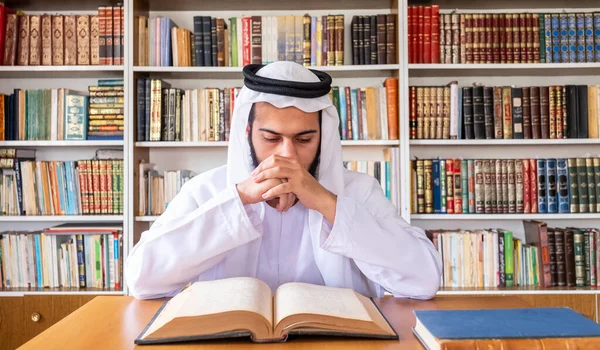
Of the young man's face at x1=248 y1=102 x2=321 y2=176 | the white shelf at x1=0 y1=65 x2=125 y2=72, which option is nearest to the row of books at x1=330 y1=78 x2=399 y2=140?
the white shelf at x1=0 y1=65 x2=125 y2=72

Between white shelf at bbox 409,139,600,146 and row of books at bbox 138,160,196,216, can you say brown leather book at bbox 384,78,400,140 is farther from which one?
row of books at bbox 138,160,196,216

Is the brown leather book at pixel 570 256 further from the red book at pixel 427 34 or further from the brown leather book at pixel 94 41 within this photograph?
the brown leather book at pixel 94 41

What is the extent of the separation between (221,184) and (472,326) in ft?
3.72

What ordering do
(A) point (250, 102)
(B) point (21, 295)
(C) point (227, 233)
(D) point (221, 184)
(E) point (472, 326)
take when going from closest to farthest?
(E) point (472, 326) < (C) point (227, 233) < (A) point (250, 102) < (D) point (221, 184) < (B) point (21, 295)

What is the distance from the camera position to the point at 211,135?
2.93 metres

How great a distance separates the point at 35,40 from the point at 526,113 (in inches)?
101

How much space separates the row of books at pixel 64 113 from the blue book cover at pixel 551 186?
2.20 metres

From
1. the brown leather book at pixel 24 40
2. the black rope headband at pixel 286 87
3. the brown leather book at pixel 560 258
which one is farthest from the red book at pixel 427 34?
the brown leather book at pixel 24 40

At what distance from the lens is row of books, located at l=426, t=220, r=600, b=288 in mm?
2863

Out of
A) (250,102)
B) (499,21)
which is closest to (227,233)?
(250,102)

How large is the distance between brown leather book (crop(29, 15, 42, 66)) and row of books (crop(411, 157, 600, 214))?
202cm

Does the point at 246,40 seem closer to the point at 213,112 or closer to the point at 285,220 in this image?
the point at 213,112

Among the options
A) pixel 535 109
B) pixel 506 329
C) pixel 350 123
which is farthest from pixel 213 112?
pixel 506 329

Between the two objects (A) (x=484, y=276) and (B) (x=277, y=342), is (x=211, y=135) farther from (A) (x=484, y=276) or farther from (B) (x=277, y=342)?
(B) (x=277, y=342)
